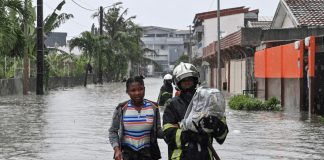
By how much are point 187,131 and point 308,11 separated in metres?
27.3

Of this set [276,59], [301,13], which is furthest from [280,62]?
[301,13]

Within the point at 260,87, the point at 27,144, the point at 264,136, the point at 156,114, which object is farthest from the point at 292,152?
the point at 260,87

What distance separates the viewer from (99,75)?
212ft

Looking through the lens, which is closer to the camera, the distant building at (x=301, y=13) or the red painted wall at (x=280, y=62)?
the red painted wall at (x=280, y=62)

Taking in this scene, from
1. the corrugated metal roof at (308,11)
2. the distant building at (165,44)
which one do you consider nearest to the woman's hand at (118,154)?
the corrugated metal roof at (308,11)

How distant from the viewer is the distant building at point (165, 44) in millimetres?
170125

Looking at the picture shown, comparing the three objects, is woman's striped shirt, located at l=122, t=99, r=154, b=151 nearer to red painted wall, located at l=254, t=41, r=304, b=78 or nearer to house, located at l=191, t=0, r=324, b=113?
house, located at l=191, t=0, r=324, b=113

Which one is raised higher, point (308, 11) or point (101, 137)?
point (308, 11)

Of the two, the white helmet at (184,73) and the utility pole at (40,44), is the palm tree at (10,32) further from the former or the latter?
the white helmet at (184,73)

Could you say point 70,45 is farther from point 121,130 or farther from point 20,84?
point 121,130

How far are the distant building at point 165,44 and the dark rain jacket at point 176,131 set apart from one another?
16374cm

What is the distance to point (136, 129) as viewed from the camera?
5.33 meters

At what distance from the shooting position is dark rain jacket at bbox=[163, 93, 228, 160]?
4535 millimetres

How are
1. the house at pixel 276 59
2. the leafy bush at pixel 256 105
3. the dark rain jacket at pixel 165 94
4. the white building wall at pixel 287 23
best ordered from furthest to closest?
the white building wall at pixel 287 23 < the leafy bush at pixel 256 105 < the house at pixel 276 59 < the dark rain jacket at pixel 165 94
